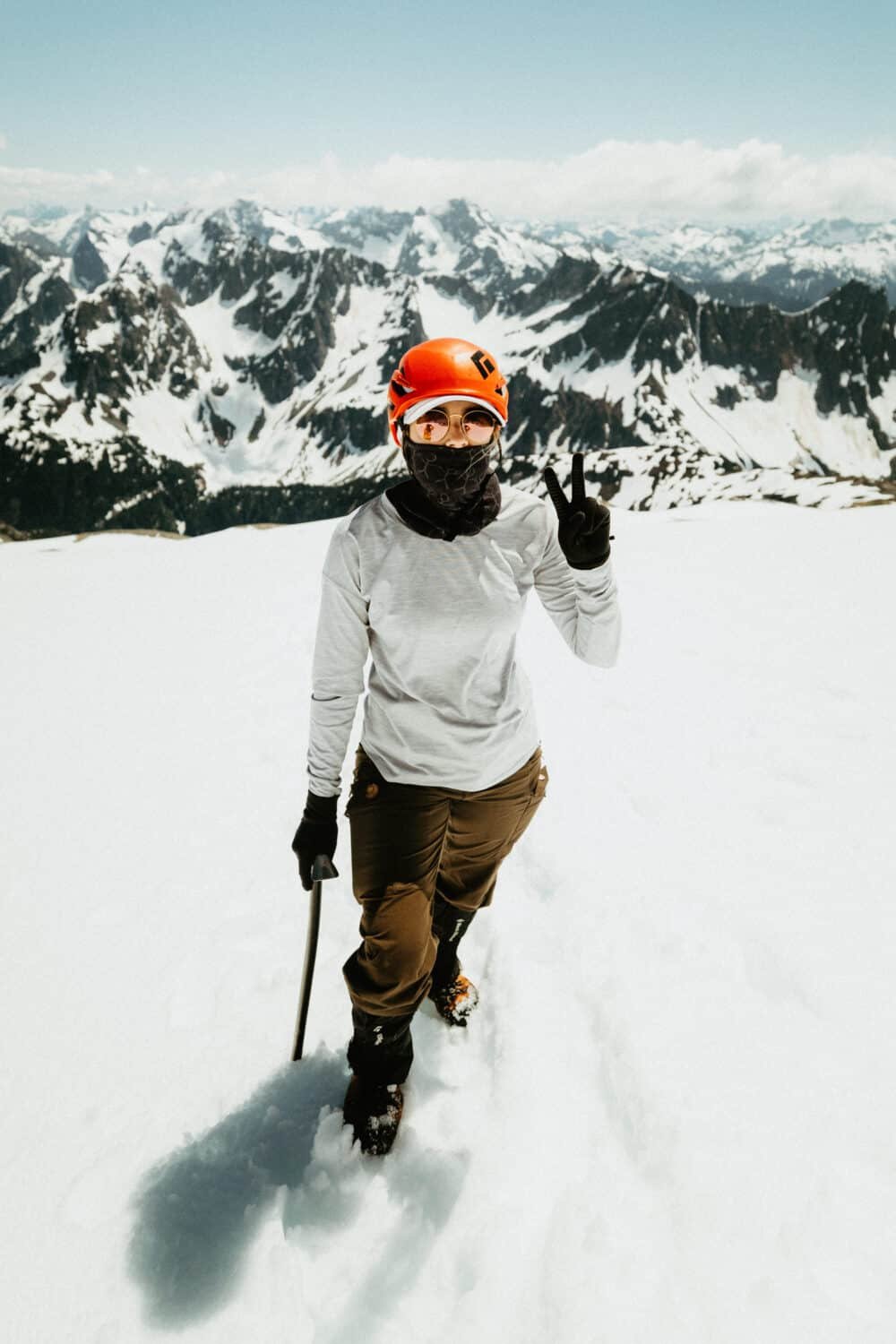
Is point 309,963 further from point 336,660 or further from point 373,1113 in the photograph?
point 336,660

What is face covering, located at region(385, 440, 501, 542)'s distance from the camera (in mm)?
3531

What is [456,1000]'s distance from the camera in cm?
473

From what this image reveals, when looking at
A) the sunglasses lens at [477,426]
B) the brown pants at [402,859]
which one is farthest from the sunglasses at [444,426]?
the brown pants at [402,859]

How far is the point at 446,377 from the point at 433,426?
24 centimetres

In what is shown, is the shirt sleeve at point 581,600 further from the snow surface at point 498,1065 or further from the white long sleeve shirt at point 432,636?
the snow surface at point 498,1065

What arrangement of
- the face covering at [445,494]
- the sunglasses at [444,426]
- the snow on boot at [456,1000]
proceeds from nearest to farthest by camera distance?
the face covering at [445,494] < the sunglasses at [444,426] < the snow on boot at [456,1000]

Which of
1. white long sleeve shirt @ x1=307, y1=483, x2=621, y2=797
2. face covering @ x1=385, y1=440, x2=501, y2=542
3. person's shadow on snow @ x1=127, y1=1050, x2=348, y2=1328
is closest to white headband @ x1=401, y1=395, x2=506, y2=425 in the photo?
Result: face covering @ x1=385, y1=440, x2=501, y2=542

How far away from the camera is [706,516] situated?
32.6m

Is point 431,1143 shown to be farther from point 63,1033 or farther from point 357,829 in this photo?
point 63,1033

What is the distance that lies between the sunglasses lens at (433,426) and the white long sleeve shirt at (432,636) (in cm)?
43

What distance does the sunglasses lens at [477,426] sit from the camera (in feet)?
12.0

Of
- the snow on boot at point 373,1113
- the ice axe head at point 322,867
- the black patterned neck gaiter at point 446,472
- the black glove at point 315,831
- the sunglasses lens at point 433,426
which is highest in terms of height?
the sunglasses lens at point 433,426

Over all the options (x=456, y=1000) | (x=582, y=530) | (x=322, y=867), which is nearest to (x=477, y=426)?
(x=582, y=530)

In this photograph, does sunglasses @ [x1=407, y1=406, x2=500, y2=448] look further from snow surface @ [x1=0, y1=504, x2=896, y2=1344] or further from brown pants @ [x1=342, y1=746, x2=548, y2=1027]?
snow surface @ [x1=0, y1=504, x2=896, y2=1344]
